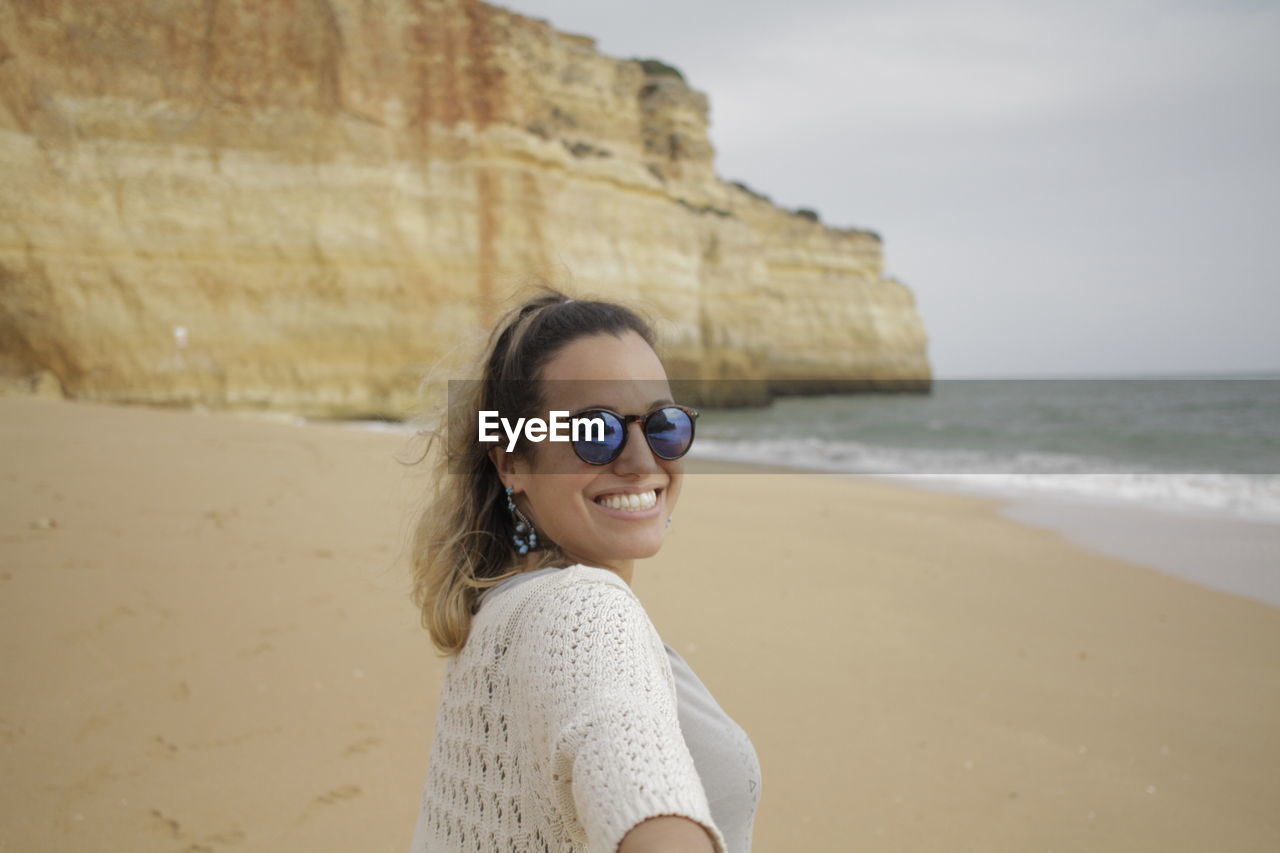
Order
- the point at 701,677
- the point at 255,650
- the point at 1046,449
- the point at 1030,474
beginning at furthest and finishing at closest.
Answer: the point at 1046,449
the point at 1030,474
the point at 701,677
the point at 255,650

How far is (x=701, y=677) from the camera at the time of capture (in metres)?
3.53

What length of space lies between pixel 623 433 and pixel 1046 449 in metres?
21.1

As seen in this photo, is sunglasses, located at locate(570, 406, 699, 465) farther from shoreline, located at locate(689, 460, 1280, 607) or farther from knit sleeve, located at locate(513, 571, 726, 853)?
shoreline, located at locate(689, 460, 1280, 607)

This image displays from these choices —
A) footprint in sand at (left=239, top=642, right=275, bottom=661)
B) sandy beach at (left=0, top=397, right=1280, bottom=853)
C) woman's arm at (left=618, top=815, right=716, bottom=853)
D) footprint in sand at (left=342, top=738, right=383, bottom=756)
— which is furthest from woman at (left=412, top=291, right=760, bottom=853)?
footprint in sand at (left=239, top=642, right=275, bottom=661)

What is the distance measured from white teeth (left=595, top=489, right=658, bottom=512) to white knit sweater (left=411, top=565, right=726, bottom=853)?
260mm

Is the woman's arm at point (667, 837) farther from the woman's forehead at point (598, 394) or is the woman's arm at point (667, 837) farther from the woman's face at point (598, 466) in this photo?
the woman's forehead at point (598, 394)

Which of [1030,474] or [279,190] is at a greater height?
[279,190]

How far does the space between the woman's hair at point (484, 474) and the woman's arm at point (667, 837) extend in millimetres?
515

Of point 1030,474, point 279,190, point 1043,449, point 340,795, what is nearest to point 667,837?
point 340,795

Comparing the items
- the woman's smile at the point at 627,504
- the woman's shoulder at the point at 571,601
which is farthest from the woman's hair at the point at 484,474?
the woman's shoulder at the point at 571,601

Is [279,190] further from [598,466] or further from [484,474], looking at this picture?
[598,466]

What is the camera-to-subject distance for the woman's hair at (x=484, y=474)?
1.18m

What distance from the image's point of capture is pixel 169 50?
56.6 ft

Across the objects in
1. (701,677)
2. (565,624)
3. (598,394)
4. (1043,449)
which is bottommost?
(1043,449)
